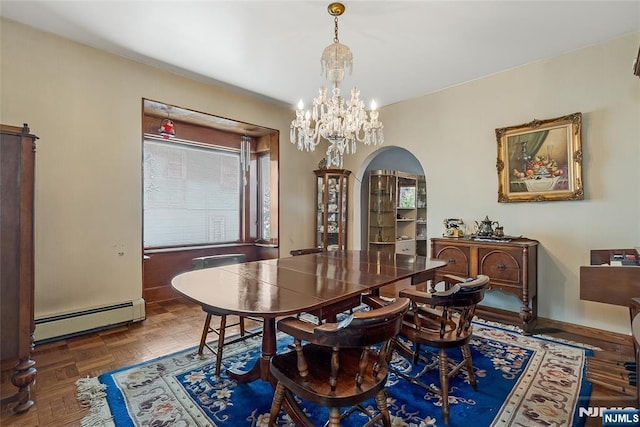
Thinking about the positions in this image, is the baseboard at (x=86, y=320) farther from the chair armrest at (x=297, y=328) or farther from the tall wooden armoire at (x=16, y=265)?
the chair armrest at (x=297, y=328)

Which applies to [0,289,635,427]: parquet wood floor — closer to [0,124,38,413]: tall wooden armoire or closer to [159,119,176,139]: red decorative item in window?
[0,124,38,413]: tall wooden armoire

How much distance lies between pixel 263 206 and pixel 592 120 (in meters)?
4.22

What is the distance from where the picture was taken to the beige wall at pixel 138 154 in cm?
273

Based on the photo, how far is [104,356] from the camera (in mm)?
2479

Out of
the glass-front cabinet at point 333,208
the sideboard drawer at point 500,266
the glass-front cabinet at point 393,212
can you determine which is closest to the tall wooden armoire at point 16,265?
the glass-front cabinet at point 333,208

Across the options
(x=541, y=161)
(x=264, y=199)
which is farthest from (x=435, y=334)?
(x=264, y=199)

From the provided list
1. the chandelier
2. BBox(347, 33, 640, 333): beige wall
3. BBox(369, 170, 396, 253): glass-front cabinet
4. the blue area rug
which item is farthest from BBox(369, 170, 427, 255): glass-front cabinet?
the blue area rug

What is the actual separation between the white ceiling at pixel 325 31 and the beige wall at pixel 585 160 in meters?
0.18

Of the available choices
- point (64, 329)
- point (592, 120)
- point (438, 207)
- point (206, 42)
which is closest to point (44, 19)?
point (206, 42)

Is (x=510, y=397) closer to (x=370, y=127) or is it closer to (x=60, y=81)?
(x=370, y=127)

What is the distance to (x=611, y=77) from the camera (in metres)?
2.82

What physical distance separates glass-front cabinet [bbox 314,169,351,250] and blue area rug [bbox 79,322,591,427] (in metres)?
2.65

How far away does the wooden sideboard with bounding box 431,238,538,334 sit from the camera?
2.92 metres

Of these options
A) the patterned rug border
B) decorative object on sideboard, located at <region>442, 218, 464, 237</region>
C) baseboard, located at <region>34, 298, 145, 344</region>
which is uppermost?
decorative object on sideboard, located at <region>442, 218, 464, 237</region>
